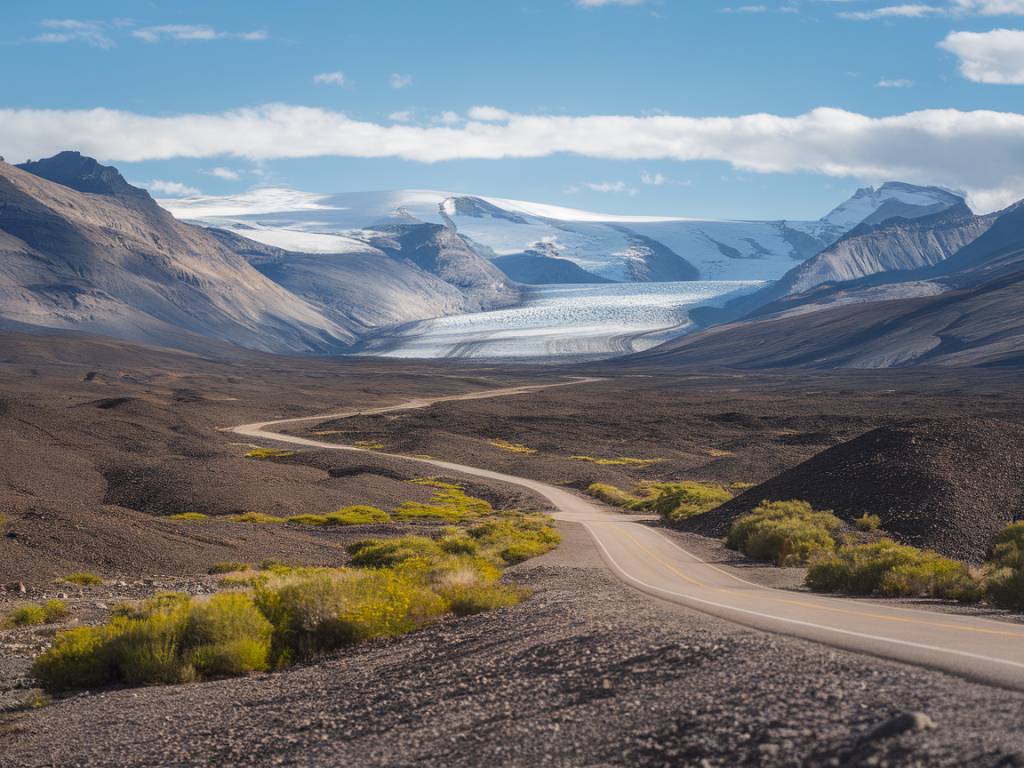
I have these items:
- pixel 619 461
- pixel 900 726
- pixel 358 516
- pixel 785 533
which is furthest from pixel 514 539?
pixel 619 461

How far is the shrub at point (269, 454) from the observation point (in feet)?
211

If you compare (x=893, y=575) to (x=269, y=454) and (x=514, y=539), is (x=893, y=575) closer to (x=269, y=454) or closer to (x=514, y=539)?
(x=514, y=539)

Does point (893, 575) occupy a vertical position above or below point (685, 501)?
above

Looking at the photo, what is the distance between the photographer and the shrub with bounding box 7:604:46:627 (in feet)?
66.8

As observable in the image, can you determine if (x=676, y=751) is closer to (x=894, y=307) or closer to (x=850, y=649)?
(x=850, y=649)

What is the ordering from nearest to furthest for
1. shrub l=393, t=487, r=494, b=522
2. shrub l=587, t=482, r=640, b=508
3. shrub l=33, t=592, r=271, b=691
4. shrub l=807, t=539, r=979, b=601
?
shrub l=33, t=592, r=271, b=691, shrub l=807, t=539, r=979, b=601, shrub l=393, t=487, r=494, b=522, shrub l=587, t=482, r=640, b=508

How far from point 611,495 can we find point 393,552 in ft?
81.1

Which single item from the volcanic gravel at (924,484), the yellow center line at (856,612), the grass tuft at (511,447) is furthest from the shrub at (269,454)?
the yellow center line at (856,612)

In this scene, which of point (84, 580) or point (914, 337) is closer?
point (84, 580)

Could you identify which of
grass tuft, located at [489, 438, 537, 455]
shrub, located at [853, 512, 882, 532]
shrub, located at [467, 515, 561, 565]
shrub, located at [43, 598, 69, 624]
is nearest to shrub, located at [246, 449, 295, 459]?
grass tuft, located at [489, 438, 537, 455]

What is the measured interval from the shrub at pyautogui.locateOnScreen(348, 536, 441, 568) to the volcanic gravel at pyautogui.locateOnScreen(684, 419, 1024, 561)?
1106 centimetres

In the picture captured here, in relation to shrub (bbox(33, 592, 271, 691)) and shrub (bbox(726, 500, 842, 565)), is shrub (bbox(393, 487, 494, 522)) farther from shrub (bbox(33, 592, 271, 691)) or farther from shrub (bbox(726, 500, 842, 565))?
shrub (bbox(33, 592, 271, 691))

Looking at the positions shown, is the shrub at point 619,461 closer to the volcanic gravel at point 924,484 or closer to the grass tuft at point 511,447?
the grass tuft at point 511,447

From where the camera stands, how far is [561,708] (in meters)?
10.8
